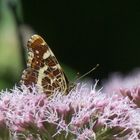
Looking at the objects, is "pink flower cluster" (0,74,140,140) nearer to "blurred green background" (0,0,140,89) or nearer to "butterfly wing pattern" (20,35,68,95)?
"butterfly wing pattern" (20,35,68,95)

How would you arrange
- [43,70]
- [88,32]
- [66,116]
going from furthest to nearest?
[88,32], [43,70], [66,116]

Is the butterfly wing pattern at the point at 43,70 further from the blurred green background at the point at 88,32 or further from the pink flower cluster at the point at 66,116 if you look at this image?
the blurred green background at the point at 88,32

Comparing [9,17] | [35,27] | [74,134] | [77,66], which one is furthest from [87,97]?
[77,66]

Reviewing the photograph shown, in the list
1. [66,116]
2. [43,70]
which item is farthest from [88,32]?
[66,116]

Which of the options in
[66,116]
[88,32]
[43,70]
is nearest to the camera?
[66,116]

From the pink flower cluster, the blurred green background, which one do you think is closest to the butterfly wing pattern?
the pink flower cluster

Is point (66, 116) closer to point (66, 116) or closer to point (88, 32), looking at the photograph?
point (66, 116)
